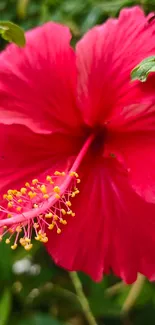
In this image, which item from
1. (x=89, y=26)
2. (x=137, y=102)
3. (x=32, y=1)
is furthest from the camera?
(x=32, y=1)

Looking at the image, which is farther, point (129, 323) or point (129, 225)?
point (129, 323)

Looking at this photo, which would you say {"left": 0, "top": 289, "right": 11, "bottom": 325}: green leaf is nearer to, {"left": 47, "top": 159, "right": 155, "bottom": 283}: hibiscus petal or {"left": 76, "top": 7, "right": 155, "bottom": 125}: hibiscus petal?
{"left": 47, "top": 159, "right": 155, "bottom": 283}: hibiscus petal

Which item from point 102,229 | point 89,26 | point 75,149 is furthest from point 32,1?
point 102,229

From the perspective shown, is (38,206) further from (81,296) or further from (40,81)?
(81,296)

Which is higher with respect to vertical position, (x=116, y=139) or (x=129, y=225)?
(x=116, y=139)

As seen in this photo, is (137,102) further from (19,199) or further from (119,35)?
(19,199)

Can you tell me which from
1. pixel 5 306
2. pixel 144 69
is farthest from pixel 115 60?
pixel 5 306

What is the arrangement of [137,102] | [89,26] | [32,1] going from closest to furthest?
[137,102], [89,26], [32,1]

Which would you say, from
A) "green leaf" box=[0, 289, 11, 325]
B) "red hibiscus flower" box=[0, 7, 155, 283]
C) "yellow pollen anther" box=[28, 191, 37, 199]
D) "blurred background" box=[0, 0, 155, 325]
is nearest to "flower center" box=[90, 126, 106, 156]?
"red hibiscus flower" box=[0, 7, 155, 283]
